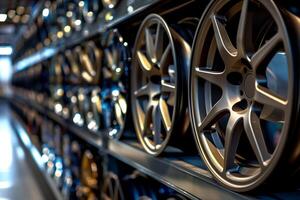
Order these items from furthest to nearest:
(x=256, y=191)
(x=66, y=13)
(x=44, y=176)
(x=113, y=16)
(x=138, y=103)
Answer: (x=44, y=176), (x=66, y=13), (x=113, y=16), (x=138, y=103), (x=256, y=191)

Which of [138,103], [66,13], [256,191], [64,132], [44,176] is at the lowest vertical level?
[44,176]

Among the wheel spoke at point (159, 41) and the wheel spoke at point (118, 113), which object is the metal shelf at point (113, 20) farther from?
the wheel spoke at point (118, 113)

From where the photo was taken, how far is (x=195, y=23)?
154 centimetres

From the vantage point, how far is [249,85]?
3.45ft

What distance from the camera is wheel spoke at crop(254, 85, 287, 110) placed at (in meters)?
0.91

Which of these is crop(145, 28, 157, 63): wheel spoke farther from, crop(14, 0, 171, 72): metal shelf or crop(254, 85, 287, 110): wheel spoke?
crop(254, 85, 287, 110): wheel spoke

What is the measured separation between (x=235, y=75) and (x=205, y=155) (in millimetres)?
243

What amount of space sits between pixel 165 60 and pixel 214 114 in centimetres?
39

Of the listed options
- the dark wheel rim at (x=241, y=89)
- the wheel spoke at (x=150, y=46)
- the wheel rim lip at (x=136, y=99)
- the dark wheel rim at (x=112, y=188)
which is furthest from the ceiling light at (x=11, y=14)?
the dark wheel rim at (x=241, y=89)

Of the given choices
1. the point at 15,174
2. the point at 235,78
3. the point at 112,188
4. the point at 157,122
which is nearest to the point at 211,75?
the point at 235,78

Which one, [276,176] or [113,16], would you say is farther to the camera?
[113,16]

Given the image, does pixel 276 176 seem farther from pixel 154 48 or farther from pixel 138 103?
pixel 138 103

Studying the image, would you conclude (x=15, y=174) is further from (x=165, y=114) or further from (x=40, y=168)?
(x=165, y=114)

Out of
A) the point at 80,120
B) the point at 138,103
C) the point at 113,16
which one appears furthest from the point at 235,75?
the point at 80,120
